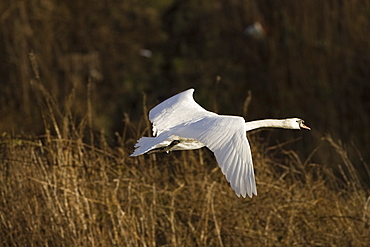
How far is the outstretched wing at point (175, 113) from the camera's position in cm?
498

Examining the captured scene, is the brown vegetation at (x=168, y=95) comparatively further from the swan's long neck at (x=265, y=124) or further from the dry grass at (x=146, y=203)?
the swan's long neck at (x=265, y=124)

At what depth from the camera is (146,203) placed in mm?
5434

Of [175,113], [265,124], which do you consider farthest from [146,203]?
[265,124]

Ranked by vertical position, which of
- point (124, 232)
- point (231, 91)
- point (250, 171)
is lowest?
point (231, 91)

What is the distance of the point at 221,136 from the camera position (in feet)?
14.2

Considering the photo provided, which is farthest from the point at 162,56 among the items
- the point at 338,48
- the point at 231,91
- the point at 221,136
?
the point at 221,136

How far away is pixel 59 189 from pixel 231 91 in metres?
7.73

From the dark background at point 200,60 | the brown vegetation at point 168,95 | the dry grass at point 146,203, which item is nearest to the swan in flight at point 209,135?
the brown vegetation at point 168,95

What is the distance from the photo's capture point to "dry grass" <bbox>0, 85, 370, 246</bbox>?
516 cm

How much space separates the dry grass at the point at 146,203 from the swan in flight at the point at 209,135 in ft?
1.35

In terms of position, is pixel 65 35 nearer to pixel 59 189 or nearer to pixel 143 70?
pixel 143 70

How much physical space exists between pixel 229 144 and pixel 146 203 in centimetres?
130

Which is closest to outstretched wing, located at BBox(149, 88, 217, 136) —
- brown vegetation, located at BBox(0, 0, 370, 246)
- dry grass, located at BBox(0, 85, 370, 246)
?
brown vegetation, located at BBox(0, 0, 370, 246)

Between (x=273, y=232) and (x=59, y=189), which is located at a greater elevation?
(x=59, y=189)
